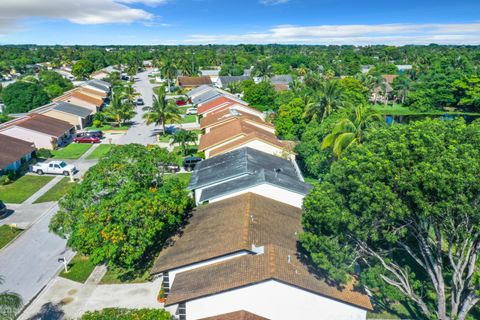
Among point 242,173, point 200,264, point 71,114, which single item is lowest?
point 200,264

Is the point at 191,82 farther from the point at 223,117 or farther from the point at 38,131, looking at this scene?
the point at 38,131

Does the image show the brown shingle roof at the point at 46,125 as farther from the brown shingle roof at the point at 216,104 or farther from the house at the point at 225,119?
the brown shingle roof at the point at 216,104

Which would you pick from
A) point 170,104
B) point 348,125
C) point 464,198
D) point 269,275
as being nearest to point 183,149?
point 170,104

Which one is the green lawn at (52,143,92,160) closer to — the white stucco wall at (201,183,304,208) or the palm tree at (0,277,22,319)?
the white stucco wall at (201,183,304,208)

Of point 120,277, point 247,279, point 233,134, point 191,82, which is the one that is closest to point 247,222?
point 247,279

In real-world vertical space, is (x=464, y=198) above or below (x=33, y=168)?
above

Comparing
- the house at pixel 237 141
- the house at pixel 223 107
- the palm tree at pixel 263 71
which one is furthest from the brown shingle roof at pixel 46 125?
the palm tree at pixel 263 71

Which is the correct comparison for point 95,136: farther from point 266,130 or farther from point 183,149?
point 266,130
